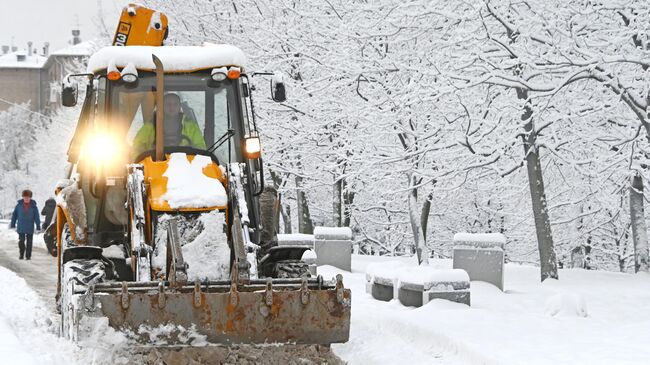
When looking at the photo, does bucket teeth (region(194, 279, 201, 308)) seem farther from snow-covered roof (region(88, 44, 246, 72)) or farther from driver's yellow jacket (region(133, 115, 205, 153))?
snow-covered roof (region(88, 44, 246, 72))

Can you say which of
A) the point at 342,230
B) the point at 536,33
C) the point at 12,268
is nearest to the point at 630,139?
the point at 536,33

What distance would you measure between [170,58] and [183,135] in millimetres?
694

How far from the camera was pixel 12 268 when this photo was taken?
18031 mm

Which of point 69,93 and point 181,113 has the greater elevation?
point 69,93

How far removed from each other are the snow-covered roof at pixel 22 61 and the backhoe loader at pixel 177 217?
13333 cm

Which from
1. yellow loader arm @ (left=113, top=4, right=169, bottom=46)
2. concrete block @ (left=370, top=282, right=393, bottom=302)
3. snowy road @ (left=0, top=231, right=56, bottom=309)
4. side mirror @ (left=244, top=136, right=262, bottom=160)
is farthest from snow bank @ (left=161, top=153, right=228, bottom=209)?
concrete block @ (left=370, top=282, right=393, bottom=302)

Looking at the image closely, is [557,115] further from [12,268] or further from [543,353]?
[12,268]

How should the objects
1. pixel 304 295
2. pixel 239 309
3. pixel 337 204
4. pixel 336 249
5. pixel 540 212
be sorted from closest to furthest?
pixel 239 309, pixel 304 295, pixel 540 212, pixel 336 249, pixel 337 204

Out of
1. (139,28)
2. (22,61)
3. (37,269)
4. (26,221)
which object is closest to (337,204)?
(26,221)

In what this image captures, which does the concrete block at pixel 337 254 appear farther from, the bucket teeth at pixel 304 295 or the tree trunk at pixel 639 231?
the bucket teeth at pixel 304 295

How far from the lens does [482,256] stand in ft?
46.0

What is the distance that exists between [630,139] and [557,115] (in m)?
1.20

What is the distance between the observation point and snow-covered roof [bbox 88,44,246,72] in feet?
26.6

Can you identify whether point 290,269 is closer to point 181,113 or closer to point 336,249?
point 181,113
